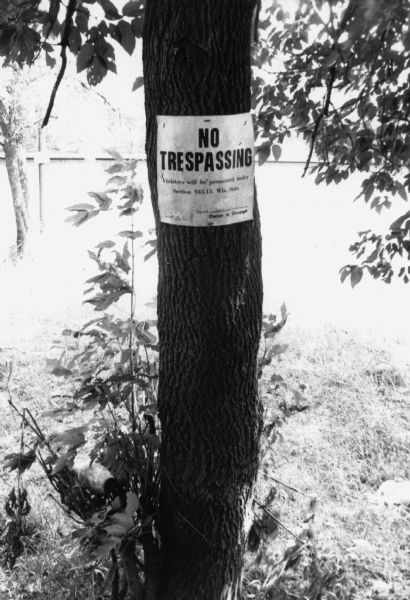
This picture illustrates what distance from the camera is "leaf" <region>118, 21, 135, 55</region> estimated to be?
200 cm

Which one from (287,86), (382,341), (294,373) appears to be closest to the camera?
(287,86)

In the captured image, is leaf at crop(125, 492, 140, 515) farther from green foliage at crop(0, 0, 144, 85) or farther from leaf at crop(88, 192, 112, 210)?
green foliage at crop(0, 0, 144, 85)

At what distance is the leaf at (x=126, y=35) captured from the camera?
78.6 inches

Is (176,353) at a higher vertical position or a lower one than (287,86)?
lower

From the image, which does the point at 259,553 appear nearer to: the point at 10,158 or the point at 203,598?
the point at 203,598

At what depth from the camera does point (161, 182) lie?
4.64 feet

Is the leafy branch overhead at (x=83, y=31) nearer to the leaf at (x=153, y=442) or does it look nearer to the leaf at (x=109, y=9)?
the leaf at (x=109, y=9)

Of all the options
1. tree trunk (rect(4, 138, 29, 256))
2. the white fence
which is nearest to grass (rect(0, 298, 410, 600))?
the white fence

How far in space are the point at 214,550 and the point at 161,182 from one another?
40.3 inches

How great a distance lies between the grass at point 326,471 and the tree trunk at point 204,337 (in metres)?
0.32

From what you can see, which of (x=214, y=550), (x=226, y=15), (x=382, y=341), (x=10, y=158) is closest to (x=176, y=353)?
(x=214, y=550)

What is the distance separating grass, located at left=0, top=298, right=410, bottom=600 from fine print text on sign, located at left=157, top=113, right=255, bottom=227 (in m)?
0.68

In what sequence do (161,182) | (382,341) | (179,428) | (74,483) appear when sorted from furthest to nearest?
(382,341) < (74,483) < (179,428) < (161,182)

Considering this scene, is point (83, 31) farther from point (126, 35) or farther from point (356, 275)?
point (356, 275)
